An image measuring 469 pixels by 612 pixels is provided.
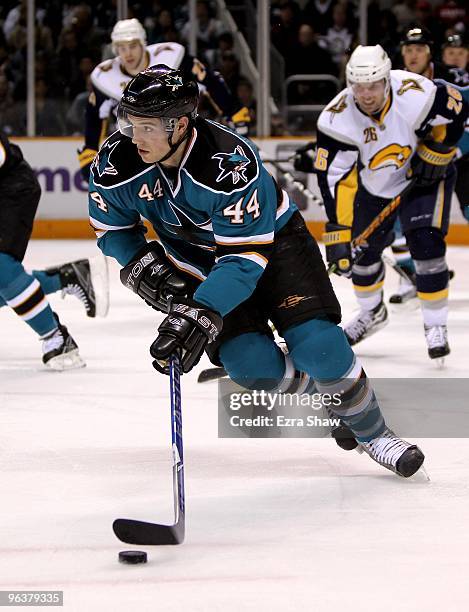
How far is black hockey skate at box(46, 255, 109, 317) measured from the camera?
4.81m

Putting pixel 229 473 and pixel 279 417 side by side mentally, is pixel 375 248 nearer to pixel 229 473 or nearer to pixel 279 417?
pixel 279 417

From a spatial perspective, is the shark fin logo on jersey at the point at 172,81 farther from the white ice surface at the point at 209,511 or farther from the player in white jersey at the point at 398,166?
the player in white jersey at the point at 398,166

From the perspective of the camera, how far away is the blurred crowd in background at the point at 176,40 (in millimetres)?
8711

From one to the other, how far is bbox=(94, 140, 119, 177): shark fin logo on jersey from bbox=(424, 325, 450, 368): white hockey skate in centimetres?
186

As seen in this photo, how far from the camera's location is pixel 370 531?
97.5 inches

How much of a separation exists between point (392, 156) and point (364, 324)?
652 millimetres

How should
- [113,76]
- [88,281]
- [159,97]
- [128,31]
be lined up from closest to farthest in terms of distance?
[159,97] → [88,281] → [128,31] → [113,76]

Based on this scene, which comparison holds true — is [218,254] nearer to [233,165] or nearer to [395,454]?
[233,165]

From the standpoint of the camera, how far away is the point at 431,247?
14.3 ft

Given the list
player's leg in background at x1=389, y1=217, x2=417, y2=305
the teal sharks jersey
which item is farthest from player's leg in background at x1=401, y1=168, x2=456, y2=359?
the teal sharks jersey

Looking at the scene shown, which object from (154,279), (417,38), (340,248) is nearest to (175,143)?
(154,279)

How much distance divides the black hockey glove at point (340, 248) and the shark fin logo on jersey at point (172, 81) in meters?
1.73

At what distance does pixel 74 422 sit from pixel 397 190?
147 cm

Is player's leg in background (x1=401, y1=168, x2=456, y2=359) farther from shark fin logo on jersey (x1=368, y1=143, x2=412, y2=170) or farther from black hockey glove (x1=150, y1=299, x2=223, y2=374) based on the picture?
black hockey glove (x1=150, y1=299, x2=223, y2=374)
